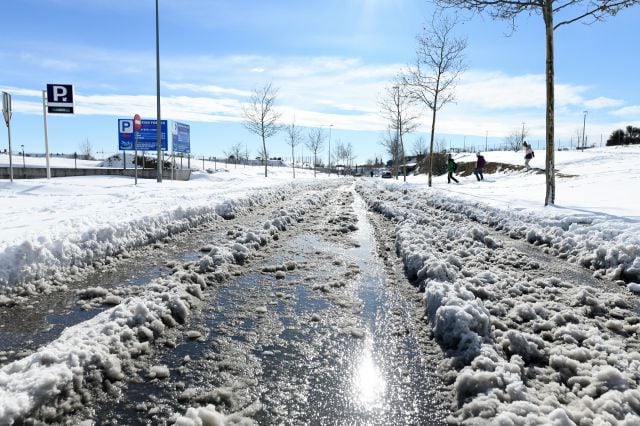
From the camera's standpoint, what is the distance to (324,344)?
2.92 metres

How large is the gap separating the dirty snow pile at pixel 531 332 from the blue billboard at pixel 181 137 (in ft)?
112

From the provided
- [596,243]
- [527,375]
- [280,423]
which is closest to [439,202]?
[596,243]

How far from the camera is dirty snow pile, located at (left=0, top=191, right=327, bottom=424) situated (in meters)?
2.02

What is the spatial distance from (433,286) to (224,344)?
1931 mm

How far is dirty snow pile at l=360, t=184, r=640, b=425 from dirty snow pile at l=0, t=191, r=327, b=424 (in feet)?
4.67

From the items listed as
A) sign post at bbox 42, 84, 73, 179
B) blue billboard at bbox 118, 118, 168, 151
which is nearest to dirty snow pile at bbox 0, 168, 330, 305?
sign post at bbox 42, 84, 73, 179

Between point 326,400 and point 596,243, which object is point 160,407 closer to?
point 326,400

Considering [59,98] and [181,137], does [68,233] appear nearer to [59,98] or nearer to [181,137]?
[59,98]

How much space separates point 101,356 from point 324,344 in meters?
1.44

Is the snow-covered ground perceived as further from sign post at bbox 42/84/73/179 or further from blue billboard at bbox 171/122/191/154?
blue billboard at bbox 171/122/191/154

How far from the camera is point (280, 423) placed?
202 cm

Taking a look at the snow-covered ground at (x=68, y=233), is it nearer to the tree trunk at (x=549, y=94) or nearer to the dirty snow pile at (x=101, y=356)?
the dirty snow pile at (x=101, y=356)

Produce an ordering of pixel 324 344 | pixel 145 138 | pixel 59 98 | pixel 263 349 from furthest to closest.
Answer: pixel 145 138 → pixel 59 98 → pixel 324 344 → pixel 263 349

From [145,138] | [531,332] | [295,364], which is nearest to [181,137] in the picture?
[145,138]
